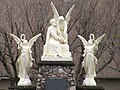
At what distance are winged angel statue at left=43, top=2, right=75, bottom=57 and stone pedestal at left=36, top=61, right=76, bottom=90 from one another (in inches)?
14.7

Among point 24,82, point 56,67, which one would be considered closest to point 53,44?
point 56,67

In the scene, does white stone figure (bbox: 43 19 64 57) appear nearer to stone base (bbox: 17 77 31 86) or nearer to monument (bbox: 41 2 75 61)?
monument (bbox: 41 2 75 61)

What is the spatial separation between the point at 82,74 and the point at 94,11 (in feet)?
11.2

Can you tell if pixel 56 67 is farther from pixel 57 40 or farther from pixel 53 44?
pixel 57 40

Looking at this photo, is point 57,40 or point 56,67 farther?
point 57,40

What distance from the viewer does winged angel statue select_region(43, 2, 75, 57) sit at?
428 inches

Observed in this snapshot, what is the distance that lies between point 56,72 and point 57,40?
4.03 ft

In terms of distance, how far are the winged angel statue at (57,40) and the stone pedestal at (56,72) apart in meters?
0.37

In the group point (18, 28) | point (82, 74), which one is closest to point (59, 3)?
point (18, 28)

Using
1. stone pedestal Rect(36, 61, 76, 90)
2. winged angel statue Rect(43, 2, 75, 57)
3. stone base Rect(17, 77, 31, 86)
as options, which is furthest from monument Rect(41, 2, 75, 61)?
stone base Rect(17, 77, 31, 86)

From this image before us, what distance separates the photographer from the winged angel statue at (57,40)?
10883 millimetres

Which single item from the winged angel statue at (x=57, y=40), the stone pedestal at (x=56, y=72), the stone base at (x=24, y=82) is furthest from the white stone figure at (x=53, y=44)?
the stone base at (x=24, y=82)

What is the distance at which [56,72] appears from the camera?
10.6 m

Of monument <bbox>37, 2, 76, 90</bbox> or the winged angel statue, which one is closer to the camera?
monument <bbox>37, 2, 76, 90</bbox>
